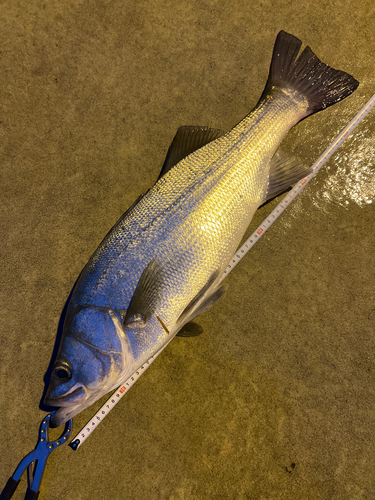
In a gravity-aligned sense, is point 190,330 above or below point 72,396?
above

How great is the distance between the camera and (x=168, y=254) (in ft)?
5.02

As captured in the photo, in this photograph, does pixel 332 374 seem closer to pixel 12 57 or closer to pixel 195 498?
pixel 195 498

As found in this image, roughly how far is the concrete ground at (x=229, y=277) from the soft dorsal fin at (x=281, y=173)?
30 centimetres

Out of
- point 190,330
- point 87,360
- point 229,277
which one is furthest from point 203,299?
point 87,360

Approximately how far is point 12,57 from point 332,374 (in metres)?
3.45

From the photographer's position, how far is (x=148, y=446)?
6.44 ft

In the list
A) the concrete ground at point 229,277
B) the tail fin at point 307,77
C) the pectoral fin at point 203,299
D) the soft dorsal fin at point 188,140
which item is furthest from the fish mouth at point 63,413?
the tail fin at point 307,77

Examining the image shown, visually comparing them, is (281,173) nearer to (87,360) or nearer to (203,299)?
(203,299)

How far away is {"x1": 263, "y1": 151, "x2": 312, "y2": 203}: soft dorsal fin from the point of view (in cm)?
182

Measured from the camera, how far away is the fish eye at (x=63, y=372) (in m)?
1.42

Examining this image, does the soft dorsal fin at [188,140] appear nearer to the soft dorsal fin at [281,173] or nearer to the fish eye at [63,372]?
the soft dorsal fin at [281,173]

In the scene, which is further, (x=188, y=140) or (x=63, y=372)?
(x=188, y=140)

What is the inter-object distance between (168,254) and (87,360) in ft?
2.28

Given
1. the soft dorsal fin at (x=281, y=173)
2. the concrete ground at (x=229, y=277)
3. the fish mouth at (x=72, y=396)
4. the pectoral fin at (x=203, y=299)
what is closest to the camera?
the fish mouth at (x=72, y=396)
